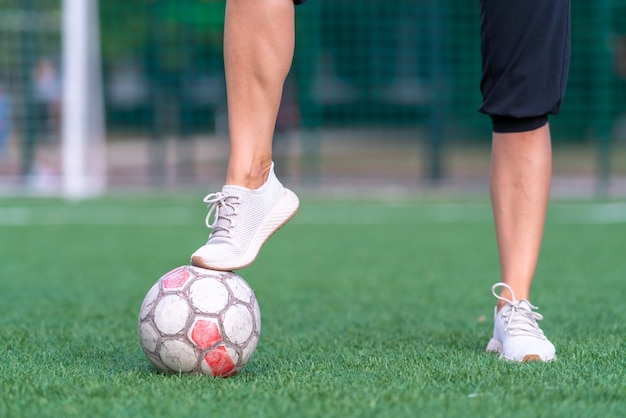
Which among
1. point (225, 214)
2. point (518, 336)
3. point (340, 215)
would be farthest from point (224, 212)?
point (340, 215)

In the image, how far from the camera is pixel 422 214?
828 centimetres

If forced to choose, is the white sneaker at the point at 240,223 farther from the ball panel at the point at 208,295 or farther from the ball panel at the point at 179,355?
the ball panel at the point at 179,355

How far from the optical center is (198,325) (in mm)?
2258

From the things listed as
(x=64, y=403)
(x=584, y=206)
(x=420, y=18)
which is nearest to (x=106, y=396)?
(x=64, y=403)

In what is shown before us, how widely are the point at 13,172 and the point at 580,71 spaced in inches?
286

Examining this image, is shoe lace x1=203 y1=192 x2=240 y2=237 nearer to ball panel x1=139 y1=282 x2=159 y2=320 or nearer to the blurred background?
ball panel x1=139 y1=282 x2=159 y2=320

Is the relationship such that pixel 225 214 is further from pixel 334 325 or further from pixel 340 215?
pixel 340 215

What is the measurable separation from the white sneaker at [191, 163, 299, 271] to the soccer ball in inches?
1.7

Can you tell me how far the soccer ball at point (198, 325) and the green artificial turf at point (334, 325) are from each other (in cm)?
5

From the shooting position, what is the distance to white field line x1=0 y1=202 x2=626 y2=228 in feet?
24.8

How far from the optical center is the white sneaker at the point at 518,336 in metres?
2.43

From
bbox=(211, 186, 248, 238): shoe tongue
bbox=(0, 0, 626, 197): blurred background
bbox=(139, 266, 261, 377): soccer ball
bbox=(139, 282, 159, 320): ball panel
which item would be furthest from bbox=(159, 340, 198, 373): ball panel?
bbox=(0, 0, 626, 197): blurred background

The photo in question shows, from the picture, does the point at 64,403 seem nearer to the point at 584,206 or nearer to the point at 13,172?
the point at 584,206

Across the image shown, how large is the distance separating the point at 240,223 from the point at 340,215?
5.82m
